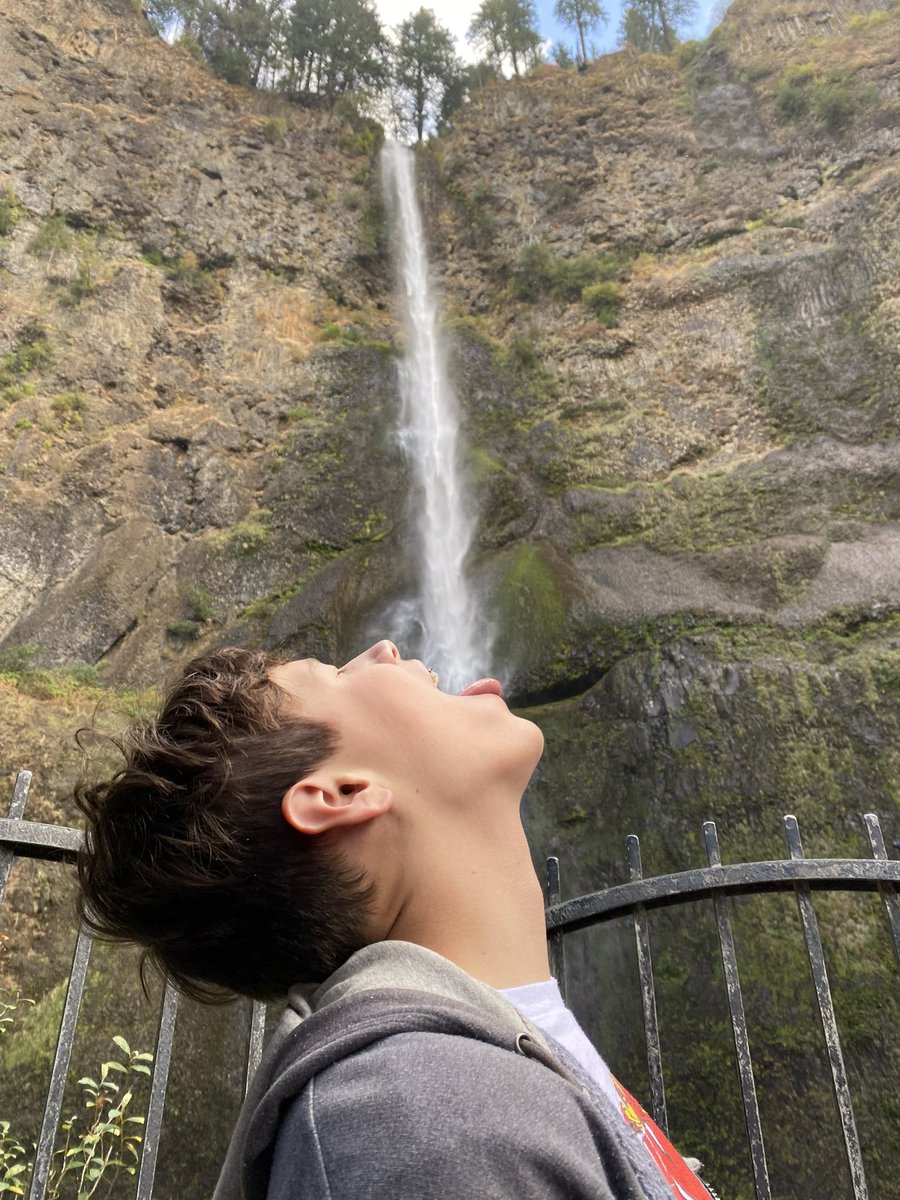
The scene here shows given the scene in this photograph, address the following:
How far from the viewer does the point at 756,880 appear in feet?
7.47

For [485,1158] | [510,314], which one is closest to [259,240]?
[510,314]

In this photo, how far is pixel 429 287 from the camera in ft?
45.5

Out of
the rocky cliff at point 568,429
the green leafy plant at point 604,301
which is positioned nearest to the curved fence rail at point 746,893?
the rocky cliff at point 568,429

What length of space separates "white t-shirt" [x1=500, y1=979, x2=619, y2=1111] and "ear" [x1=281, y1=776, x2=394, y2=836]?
380mm

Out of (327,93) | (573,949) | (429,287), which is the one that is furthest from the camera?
(327,93)

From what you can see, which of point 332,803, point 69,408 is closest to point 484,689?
point 332,803

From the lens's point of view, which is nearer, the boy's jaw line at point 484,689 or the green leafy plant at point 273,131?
the boy's jaw line at point 484,689

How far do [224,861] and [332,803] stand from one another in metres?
0.20

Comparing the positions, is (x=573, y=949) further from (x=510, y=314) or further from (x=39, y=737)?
(x=510, y=314)

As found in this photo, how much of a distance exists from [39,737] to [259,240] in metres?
9.38

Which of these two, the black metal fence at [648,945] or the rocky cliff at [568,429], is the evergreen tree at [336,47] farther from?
the black metal fence at [648,945]

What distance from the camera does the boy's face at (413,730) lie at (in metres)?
1.50

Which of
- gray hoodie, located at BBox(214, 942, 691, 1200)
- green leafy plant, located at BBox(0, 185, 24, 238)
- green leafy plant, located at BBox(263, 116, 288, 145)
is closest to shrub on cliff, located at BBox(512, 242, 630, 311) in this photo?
green leafy plant, located at BBox(263, 116, 288, 145)

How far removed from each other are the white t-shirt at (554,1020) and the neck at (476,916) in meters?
0.02
